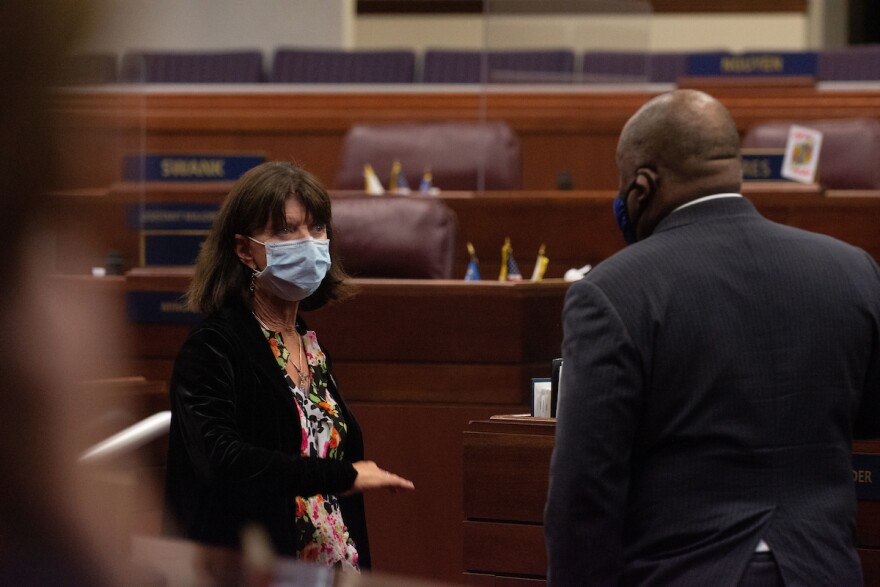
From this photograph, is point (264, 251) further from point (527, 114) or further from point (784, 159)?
point (527, 114)

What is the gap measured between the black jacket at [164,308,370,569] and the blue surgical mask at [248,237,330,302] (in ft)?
0.41

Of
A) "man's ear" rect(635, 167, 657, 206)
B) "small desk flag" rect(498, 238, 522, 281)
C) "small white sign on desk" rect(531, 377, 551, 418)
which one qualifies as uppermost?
"man's ear" rect(635, 167, 657, 206)

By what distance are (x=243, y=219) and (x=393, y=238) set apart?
4.76 ft

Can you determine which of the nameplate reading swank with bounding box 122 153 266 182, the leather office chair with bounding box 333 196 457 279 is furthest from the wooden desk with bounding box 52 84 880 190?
the leather office chair with bounding box 333 196 457 279

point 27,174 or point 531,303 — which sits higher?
point 27,174

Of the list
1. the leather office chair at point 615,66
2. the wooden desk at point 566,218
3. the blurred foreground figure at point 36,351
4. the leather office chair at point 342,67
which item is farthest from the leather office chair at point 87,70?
the leather office chair at point 342,67

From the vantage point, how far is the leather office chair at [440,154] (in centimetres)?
478

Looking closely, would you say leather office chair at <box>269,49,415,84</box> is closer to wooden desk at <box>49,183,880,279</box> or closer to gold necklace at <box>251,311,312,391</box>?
wooden desk at <box>49,183,880,279</box>

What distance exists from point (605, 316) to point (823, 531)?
1.21 feet

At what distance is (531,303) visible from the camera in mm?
3176

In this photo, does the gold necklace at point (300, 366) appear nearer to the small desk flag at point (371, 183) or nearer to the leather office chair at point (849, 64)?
the small desk flag at point (371, 183)

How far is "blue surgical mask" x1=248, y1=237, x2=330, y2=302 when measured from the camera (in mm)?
1981

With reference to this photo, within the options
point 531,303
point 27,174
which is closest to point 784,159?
point 531,303

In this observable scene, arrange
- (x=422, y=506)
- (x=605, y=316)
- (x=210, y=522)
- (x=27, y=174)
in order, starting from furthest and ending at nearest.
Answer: (x=422, y=506), (x=210, y=522), (x=605, y=316), (x=27, y=174)
